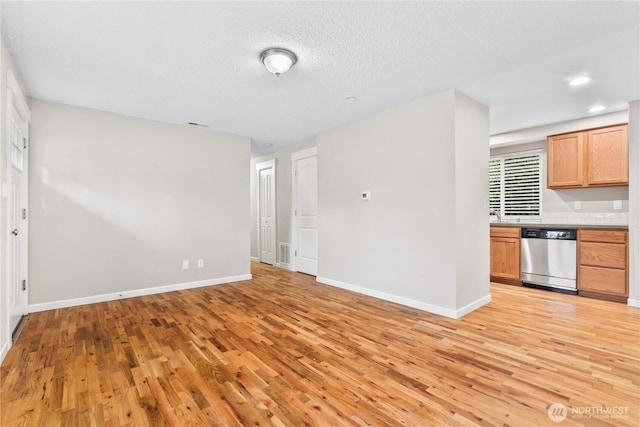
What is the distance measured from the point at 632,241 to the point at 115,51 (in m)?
5.71

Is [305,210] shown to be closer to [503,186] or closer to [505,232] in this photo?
[505,232]

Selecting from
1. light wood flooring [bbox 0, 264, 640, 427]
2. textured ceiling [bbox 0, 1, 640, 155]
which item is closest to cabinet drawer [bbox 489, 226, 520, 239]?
light wood flooring [bbox 0, 264, 640, 427]

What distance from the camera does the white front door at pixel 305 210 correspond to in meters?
5.49

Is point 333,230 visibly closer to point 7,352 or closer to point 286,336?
point 286,336

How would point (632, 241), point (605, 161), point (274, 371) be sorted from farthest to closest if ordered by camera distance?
point (605, 161)
point (632, 241)
point (274, 371)

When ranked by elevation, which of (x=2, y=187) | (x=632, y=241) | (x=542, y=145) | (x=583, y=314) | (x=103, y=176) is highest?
(x=542, y=145)

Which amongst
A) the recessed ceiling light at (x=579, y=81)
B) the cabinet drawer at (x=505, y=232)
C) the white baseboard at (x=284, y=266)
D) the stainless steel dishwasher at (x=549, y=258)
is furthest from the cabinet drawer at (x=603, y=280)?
the white baseboard at (x=284, y=266)

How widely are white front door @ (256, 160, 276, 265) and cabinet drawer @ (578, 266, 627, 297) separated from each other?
16.7 ft

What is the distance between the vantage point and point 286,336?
2.75 meters

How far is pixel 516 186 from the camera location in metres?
5.32

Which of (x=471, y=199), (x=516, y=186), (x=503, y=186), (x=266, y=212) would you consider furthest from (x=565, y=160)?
(x=266, y=212)

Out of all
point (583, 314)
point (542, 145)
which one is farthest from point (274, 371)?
point (542, 145)

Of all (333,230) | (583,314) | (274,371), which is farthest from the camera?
(333,230)

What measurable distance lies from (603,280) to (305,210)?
440 cm
